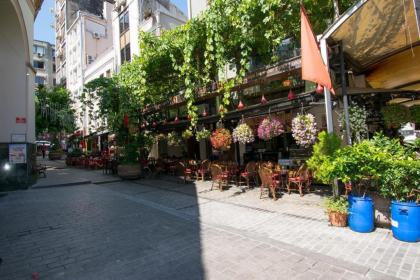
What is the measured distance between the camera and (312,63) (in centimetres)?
597

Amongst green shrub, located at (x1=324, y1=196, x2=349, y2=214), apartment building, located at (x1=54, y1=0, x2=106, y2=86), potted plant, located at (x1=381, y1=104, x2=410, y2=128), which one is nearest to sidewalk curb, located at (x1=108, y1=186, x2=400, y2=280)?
green shrub, located at (x1=324, y1=196, x2=349, y2=214)

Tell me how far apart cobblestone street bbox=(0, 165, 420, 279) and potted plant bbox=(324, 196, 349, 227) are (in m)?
0.21

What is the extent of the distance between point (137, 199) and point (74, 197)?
277 centimetres

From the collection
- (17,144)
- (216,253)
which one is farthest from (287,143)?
(17,144)

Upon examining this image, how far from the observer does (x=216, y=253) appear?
4.80 m

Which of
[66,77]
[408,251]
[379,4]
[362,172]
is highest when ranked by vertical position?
[66,77]

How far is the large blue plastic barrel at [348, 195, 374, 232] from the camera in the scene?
17.7 feet

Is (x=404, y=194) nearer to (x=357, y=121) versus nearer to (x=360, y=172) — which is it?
(x=360, y=172)

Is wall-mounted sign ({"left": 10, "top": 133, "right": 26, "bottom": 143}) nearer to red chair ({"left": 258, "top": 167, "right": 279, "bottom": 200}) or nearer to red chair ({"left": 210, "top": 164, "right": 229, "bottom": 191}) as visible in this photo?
red chair ({"left": 210, "top": 164, "right": 229, "bottom": 191})

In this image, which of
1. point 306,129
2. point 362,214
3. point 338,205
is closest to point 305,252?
point 362,214

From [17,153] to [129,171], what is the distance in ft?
16.6

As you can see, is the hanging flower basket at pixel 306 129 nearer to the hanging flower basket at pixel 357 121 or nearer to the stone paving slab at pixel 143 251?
the hanging flower basket at pixel 357 121

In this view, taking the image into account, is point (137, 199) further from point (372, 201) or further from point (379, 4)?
point (379, 4)

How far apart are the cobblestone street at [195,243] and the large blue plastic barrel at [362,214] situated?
161mm
